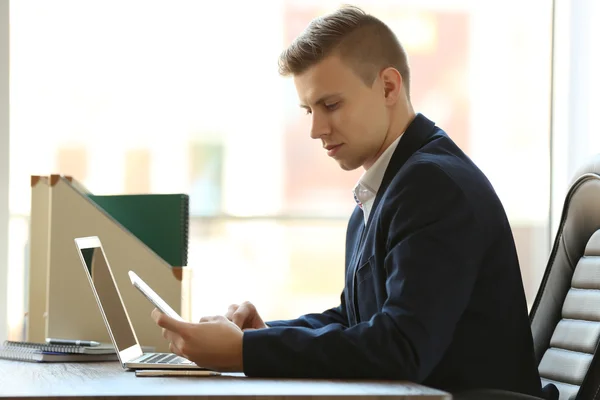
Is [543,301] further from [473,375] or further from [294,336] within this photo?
[294,336]

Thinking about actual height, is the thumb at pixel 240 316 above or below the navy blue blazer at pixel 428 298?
below

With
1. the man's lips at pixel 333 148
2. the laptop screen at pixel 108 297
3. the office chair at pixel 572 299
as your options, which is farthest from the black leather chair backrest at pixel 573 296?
the laptop screen at pixel 108 297

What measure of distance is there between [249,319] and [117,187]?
4.21 ft

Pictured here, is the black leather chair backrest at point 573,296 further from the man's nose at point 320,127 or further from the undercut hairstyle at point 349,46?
the man's nose at point 320,127

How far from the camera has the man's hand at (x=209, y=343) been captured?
1.20 m

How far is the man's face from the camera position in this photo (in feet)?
5.04

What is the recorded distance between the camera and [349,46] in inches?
61.5

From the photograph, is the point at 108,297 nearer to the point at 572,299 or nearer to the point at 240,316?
the point at 240,316

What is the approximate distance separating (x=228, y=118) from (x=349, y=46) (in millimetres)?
1310

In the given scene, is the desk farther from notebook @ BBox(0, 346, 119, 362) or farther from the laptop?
notebook @ BBox(0, 346, 119, 362)

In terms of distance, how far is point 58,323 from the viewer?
6.54 ft

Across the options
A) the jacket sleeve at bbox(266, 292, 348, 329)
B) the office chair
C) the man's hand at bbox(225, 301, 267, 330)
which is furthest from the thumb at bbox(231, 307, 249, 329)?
the office chair

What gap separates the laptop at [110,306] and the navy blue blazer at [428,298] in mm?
326

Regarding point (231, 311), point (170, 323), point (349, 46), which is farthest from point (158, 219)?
point (170, 323)
